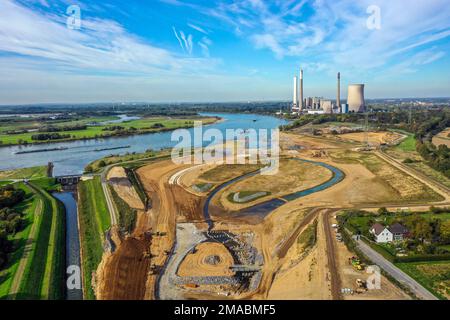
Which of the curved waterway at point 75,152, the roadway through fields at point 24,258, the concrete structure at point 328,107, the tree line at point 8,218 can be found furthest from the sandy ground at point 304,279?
the concrete structure at point 328,107

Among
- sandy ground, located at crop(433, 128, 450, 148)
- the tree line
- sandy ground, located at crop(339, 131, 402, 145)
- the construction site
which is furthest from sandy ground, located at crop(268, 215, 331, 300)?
sandy ground, located at crop(433, 128, 450, 148)

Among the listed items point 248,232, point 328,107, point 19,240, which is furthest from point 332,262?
point 328,107

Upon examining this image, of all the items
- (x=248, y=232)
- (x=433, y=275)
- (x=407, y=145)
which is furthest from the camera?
(x=407, y=145)

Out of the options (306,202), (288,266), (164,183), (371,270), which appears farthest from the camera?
(164,183)

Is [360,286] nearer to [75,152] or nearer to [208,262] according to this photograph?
[208,262]
